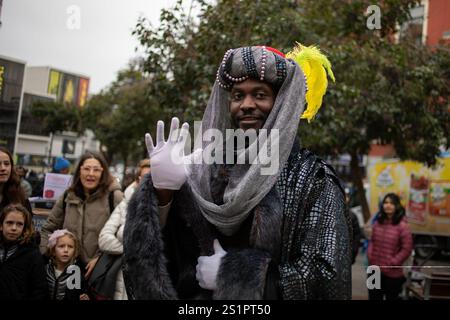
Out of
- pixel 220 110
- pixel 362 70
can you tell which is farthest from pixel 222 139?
pixel 362 70

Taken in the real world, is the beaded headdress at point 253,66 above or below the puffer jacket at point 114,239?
above

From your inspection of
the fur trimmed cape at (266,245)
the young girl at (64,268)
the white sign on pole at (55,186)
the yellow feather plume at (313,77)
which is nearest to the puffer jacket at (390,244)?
the young girl at (64,268)

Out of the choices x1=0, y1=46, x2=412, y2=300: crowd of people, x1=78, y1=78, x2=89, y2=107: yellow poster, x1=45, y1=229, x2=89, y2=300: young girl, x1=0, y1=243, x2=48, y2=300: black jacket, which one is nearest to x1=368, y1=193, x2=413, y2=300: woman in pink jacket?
x1=45, y1=229, x2=89, y2=300: young girl

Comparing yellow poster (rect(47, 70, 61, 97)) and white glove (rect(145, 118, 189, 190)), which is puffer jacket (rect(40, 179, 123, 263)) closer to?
white glove (rect(145, 118, 189, 190))

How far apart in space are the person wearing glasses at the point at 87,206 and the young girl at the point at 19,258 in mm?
461

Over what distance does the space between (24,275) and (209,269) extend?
2.04 meters

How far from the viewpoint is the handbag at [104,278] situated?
3566 millimetres

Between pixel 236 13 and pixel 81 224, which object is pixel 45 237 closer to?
pixel 81 224

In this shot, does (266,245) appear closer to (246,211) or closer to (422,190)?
(246,211)

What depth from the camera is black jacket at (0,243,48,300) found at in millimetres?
3039

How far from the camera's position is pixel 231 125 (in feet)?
5.79

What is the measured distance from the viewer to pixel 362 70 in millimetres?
6785

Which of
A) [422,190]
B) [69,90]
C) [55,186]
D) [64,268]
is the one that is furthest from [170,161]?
[69,90]

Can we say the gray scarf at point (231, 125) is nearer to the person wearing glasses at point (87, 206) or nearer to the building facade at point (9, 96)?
the person wearing glasses at point (87, 206)
